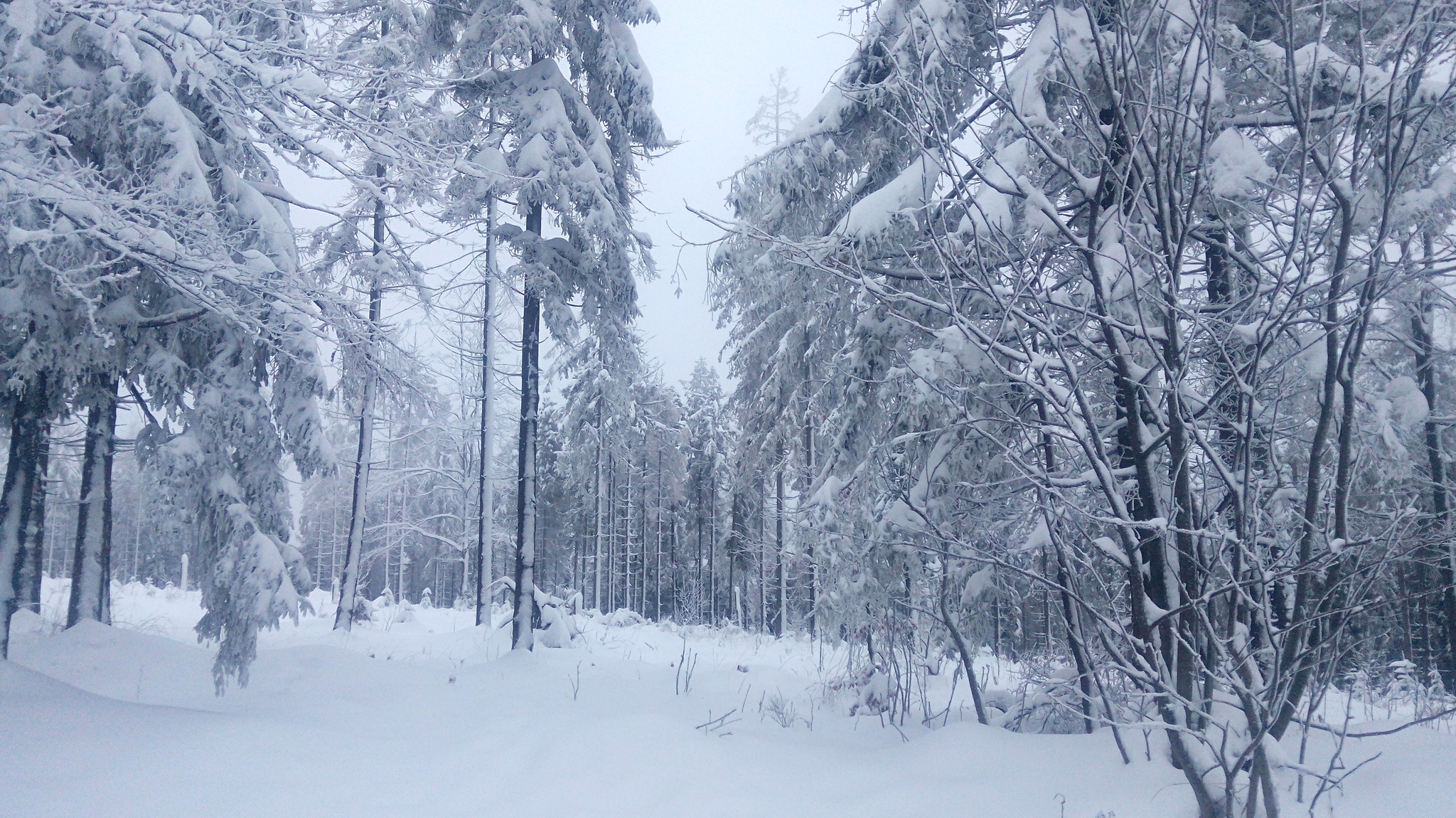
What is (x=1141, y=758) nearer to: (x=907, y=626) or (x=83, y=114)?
(x=907, y=626)

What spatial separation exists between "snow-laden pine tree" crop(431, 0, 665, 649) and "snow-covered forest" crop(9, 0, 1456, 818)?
0.06 meters

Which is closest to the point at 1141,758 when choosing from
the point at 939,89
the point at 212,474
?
the point at 939,89

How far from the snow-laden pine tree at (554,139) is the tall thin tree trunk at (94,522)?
4261mm

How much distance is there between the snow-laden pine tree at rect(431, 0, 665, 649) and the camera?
31.3 feet

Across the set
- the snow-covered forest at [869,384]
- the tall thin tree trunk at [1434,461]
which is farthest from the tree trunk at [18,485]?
the tall thin tree trunk at [1434,461]

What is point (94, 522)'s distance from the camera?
855 centimetres

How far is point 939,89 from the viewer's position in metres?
5.34

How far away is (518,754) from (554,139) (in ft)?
23.8

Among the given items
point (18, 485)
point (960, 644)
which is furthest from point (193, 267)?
point (960, 644)

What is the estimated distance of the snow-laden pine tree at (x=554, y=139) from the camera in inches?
376

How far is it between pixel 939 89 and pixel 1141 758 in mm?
4360

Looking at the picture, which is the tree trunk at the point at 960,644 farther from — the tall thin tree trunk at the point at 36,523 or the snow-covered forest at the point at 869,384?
the tall thin tree trunk at the point at 36,523

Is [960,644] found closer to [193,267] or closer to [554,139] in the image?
[193,267]

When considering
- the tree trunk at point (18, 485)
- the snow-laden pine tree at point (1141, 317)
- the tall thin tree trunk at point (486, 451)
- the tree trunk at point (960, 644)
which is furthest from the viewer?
the tall thin tree trunk at point (486, 451)
